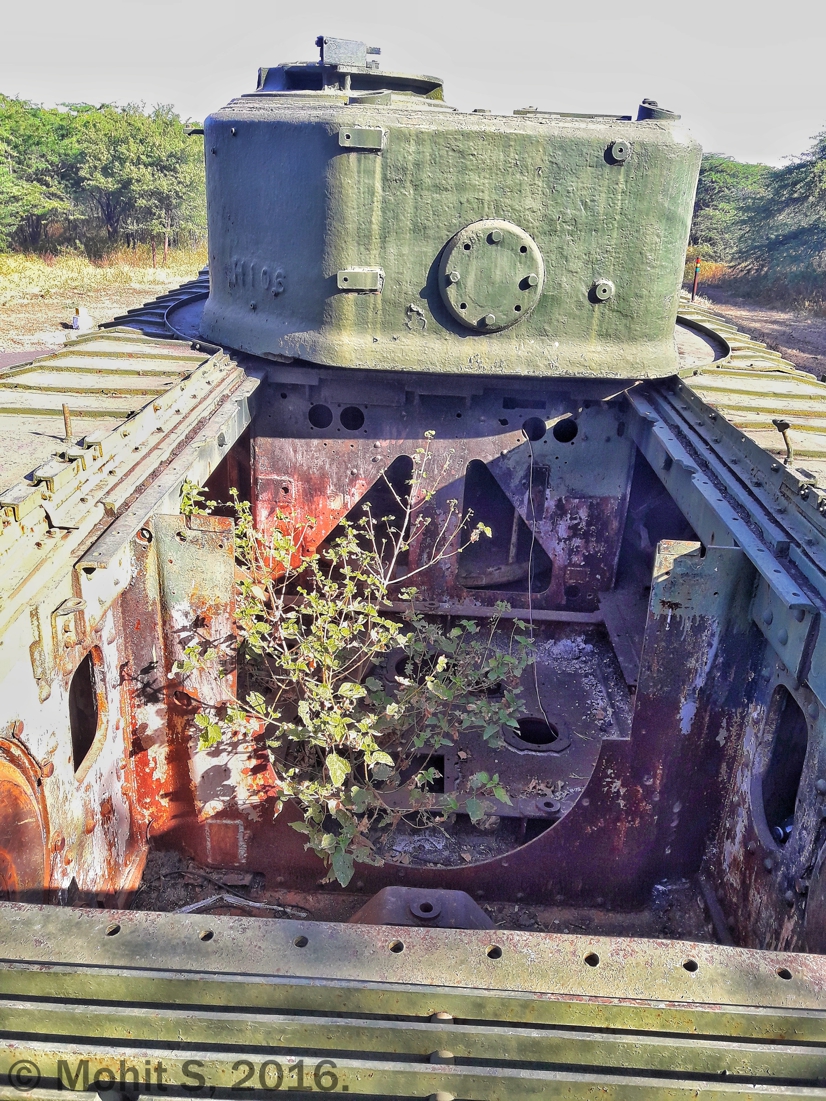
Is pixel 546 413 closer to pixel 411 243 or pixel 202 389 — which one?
pixel 411 243

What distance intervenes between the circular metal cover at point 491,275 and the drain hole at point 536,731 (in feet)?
6.46

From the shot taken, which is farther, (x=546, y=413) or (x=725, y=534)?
(x=546, y=413)

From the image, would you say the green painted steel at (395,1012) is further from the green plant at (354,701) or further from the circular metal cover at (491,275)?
the circular metal cover at (491,275)

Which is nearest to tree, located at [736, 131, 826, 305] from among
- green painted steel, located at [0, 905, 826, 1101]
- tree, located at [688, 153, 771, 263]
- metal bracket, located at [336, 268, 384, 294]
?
tree, located at [688, 153, 771, 263]

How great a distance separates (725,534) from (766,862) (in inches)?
43.5

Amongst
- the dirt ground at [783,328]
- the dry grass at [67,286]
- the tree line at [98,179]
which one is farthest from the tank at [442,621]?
the tree line at [98,179]

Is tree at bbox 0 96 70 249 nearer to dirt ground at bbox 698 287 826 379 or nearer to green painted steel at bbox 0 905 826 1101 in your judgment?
dirt ground at bbox 698 287 826 379

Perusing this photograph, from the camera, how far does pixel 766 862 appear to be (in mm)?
3004

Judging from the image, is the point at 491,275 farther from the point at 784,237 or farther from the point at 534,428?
the point at 784,237

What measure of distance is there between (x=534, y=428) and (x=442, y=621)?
1229 mm

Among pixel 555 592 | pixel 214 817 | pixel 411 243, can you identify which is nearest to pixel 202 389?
pixel 411 243

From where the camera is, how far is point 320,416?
17.4ft

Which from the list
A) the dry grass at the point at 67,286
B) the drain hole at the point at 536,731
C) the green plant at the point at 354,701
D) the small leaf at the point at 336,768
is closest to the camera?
the small leaf at the point at 336,768

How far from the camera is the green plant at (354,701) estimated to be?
3363 millimetres
